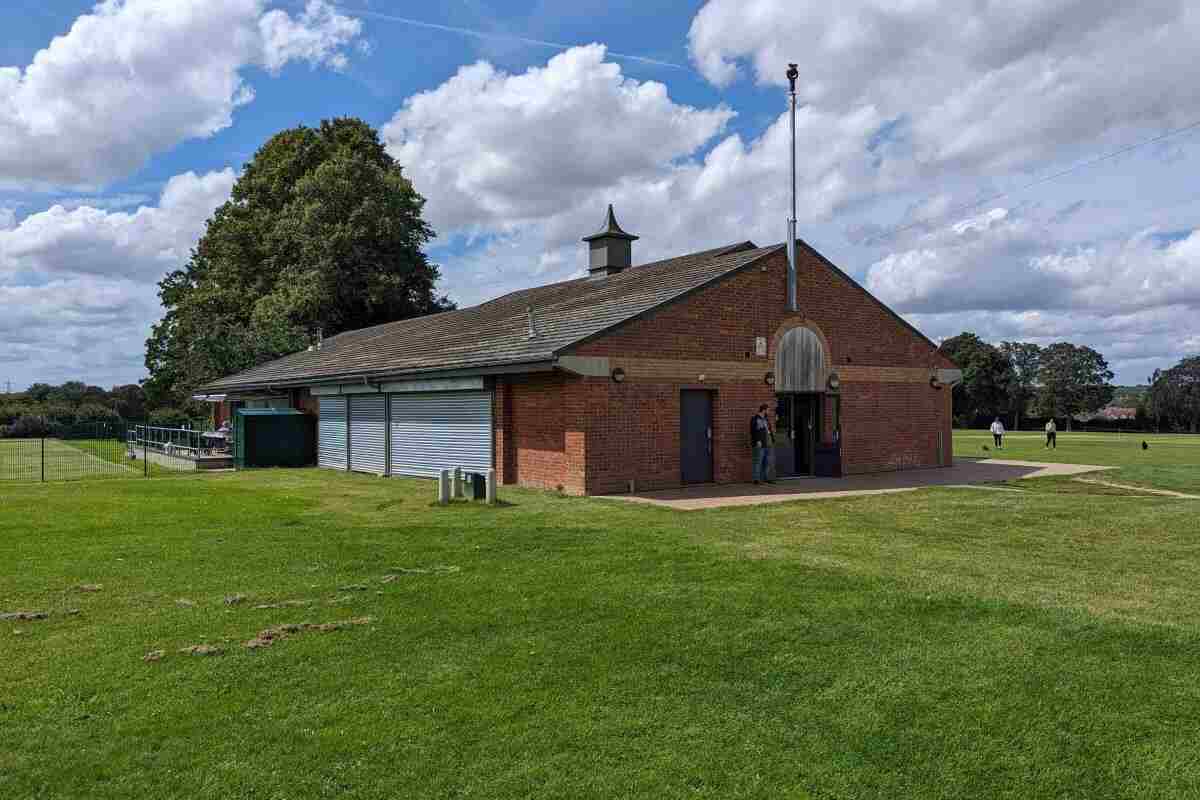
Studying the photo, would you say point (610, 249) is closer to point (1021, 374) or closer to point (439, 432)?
point (439, 432)

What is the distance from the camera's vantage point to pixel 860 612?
729 centimetres

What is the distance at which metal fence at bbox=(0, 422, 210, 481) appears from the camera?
2473cm

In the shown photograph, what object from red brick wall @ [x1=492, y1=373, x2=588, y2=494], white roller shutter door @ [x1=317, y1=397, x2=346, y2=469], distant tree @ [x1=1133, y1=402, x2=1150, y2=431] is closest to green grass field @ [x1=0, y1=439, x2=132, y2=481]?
white roller shutter door @ [x1=317, y1=397, x2=346, y2=469]

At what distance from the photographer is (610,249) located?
2719cm

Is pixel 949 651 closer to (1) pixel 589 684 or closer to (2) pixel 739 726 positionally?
(2) pixel 739 726

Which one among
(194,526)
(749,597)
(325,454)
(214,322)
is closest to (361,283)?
(214,322)

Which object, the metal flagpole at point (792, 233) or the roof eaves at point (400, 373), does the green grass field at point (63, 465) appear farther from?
the metal flagpole at point (792, 233)

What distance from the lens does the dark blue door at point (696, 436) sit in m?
18.2

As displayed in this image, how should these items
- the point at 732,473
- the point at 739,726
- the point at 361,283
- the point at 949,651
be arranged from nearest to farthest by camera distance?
the point at 739,726 < the point at 949,651 < the point at 732,473 < the point at 361,283

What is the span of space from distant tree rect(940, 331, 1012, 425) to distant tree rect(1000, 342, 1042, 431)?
121 cm

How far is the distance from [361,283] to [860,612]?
40097mm

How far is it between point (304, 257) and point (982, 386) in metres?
69.3

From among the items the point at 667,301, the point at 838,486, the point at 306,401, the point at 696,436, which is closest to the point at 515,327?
the point at 667,301

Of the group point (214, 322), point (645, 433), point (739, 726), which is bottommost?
point (739, 726)
